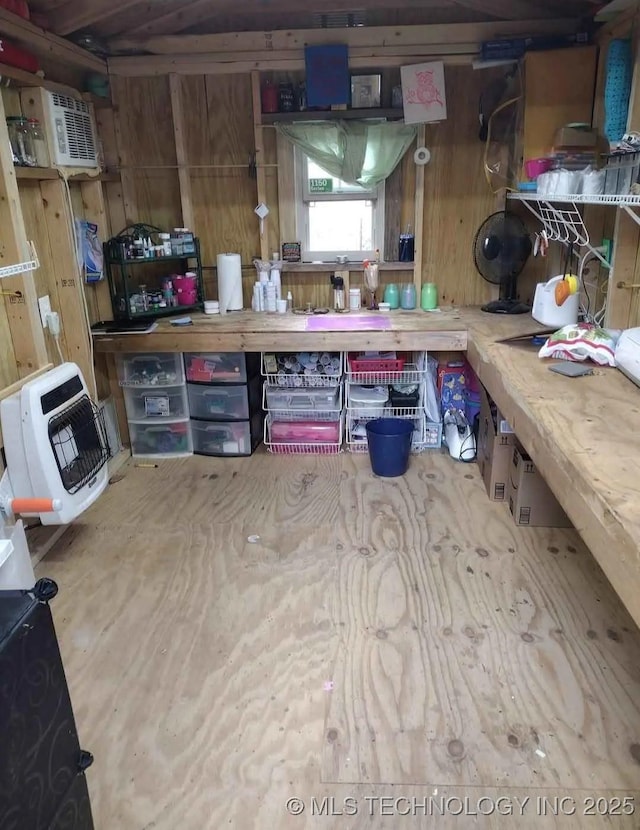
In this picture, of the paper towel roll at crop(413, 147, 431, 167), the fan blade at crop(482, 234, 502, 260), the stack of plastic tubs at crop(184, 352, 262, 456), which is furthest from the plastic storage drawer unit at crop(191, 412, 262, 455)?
the paper towel roll at crop(413, 147, 431, 167)

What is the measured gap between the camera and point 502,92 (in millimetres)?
3412

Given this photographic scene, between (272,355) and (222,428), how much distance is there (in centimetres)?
53

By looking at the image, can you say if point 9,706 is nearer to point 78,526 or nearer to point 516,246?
point 78,526

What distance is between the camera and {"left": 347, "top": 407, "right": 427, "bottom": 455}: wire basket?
3.61 m

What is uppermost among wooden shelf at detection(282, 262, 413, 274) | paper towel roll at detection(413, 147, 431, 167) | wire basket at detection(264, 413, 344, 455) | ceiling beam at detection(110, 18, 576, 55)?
ceiling beam at detection(110, 18, 576, 55)

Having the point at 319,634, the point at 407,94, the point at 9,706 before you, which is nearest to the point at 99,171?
the point at 407,94

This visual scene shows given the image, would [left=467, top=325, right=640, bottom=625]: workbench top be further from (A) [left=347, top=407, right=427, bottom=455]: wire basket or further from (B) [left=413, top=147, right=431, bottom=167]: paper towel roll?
(B) [left=413, top=147, right=431, bottom=167]: paper towel roll

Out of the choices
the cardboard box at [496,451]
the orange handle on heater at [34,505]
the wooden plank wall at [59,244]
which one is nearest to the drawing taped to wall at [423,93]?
the cardboard box at [496,451]

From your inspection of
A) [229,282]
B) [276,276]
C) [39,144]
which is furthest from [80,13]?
[276,276]

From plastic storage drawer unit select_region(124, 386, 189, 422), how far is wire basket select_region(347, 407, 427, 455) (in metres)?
0.98

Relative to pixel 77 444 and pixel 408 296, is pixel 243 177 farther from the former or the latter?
pixel 77 444

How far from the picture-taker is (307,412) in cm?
366

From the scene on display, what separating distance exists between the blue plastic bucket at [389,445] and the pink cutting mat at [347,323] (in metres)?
0.52

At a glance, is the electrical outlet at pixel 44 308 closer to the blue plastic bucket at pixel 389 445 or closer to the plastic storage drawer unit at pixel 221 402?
the plastic storage drawer unit at pixel 221 402
